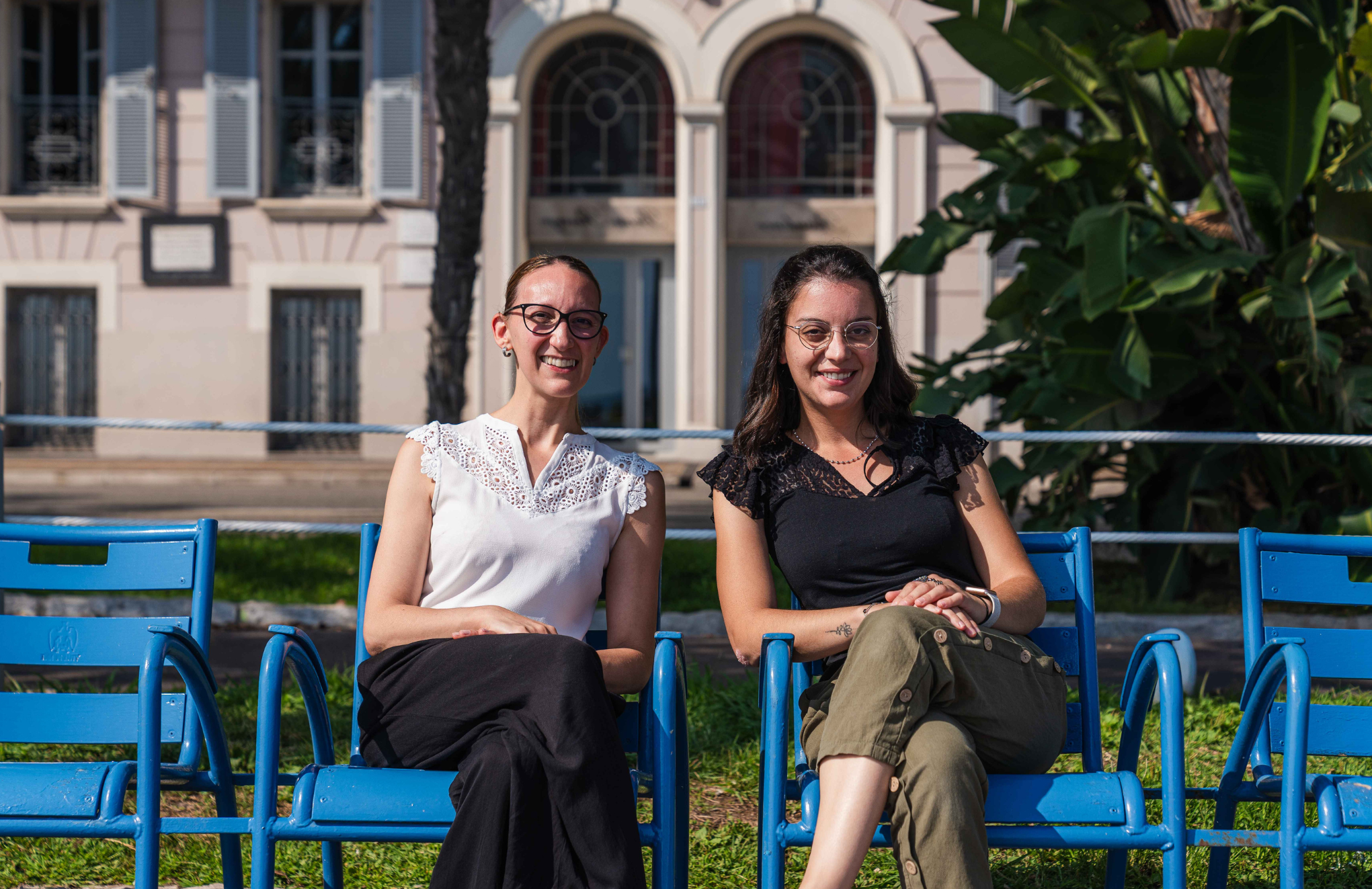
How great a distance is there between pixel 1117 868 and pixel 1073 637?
518 millimetres

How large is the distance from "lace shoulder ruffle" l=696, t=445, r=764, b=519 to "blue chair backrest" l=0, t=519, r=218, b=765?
116cm

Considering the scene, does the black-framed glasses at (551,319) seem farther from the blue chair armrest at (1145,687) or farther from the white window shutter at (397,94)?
the white window shutter at (397,94)

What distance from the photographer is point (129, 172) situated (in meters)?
16.3

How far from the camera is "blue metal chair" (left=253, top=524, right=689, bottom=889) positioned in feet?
7.14

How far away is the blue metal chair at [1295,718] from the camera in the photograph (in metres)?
2.25

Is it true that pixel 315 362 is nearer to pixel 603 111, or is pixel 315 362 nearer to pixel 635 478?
pixel 603 111

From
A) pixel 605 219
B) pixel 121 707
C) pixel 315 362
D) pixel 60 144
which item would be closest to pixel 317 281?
pixel 315 362

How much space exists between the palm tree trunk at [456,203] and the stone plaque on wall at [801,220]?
8884 millimetres

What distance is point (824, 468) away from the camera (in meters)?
2.81

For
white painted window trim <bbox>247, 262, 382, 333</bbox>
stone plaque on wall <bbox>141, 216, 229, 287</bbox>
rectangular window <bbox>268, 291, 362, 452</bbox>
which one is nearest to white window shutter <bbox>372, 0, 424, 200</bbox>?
white painted window trim <bbox>247, 262, 382, 333</bbox>

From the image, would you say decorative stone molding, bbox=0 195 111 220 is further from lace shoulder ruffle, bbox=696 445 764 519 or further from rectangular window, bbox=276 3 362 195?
lace shoulder ruffle, bbox=696 445 764 519

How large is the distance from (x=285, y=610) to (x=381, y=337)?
1054 centimetres

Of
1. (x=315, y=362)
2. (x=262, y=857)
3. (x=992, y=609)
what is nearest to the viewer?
(x=262, y=857)

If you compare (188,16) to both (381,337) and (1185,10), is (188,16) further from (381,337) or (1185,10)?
(1185,10)
